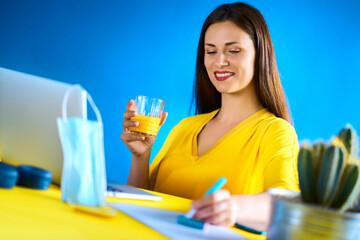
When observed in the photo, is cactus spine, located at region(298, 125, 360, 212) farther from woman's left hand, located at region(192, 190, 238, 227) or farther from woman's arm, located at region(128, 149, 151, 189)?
woman's arm, located at region(128, 149, 151, 189)

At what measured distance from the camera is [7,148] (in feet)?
3.62

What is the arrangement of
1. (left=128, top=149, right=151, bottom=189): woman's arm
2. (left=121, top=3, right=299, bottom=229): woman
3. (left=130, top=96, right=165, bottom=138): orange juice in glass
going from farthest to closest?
1. (left=128, top=149, right=151, bottom=189): woman's arm
2. (left=121, top=3, right=299, bottom=229): woman
3. (left=130, top=96, right=165, bottom=138): orange juice in glass

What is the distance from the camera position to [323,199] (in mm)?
676

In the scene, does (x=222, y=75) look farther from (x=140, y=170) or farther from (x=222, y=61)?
(x=140, y=170)

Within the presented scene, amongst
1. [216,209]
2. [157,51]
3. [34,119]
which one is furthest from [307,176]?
[157,51]

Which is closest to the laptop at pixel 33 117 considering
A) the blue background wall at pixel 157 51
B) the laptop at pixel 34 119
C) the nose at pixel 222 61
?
the laptop at pixel 34 119

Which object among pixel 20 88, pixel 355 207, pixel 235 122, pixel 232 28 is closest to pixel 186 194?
pixel 235 122

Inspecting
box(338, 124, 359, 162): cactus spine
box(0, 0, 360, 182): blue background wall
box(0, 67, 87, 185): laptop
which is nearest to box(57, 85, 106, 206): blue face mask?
box(0, 67, 87, 185): laptop

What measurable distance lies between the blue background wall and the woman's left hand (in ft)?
8.05

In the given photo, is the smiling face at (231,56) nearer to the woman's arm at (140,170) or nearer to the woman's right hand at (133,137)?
the woman's right hand at (133,137)

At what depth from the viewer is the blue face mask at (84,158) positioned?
796 millimetres

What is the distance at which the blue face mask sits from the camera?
80 cm

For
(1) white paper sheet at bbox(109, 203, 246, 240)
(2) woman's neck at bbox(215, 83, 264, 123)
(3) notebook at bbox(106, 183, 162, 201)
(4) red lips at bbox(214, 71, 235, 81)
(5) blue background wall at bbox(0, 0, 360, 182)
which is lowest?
(1) white paper sheet at bbox(109, 203, 246, 240)

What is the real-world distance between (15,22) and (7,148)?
6.91 feet
